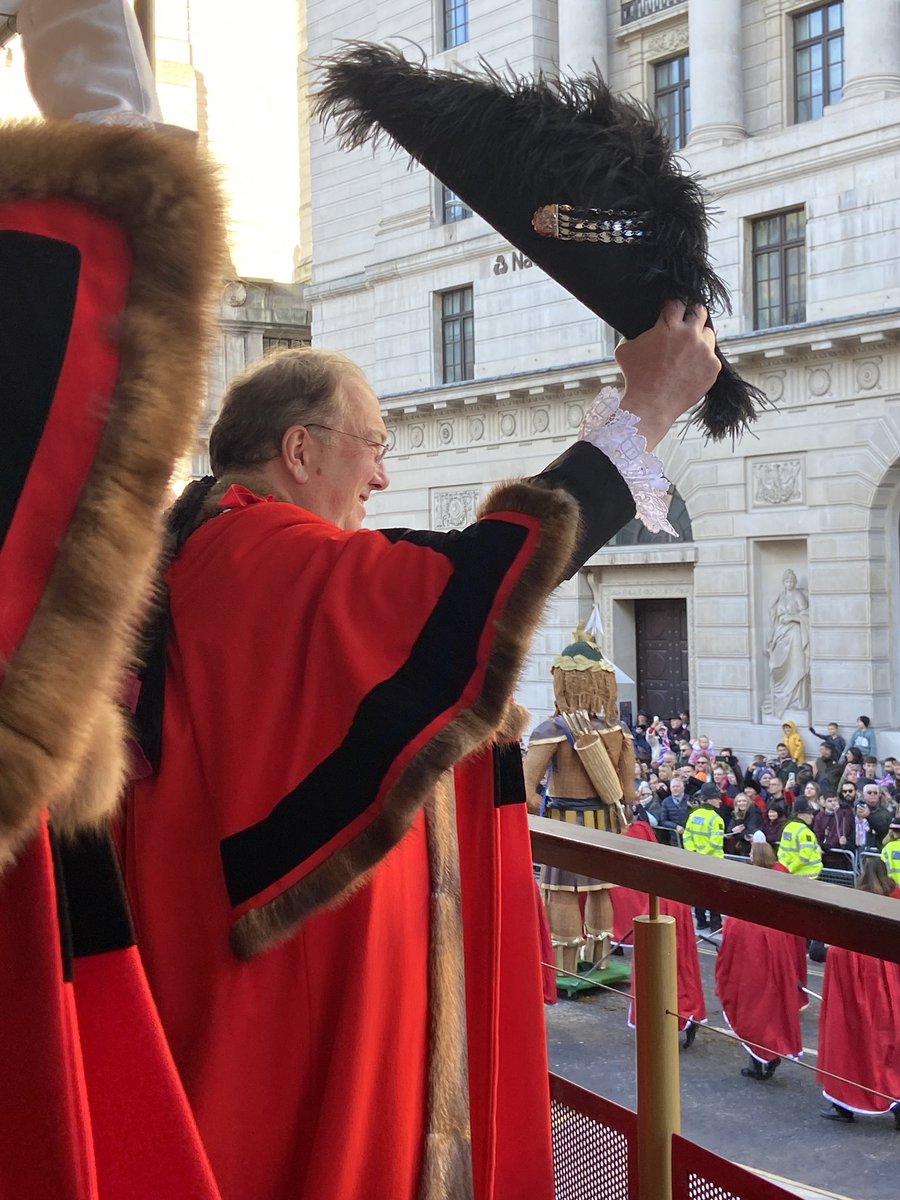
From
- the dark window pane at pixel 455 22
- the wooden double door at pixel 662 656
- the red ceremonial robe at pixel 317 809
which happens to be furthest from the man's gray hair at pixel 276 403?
the dark window pane at pixel 455 22

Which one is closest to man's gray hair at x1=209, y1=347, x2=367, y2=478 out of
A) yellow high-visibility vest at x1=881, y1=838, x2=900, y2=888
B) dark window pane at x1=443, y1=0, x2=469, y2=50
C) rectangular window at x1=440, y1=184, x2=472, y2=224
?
yellow high-visibility vest at x1=881, y1=838, x2=900, y2=888

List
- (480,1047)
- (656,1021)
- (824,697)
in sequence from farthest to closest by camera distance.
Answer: (824,697) < (656,1021) < (480,1047)

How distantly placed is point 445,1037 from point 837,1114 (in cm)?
211

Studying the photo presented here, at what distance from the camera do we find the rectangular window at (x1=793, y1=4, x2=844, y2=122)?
20.0 metres

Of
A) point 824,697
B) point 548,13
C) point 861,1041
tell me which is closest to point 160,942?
point 861,1041

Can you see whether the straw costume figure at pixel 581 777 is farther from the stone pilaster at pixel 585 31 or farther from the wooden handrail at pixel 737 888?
the stone pilaster at pixel 585 31

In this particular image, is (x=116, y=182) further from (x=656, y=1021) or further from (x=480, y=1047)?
(x=656, y=1021)

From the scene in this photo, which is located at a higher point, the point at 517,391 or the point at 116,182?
Answer: the point at 517,391

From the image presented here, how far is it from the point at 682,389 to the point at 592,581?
2196 centimetres

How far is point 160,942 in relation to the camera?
150 centimetres

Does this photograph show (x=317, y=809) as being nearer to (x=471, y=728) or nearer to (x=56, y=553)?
(x=471, y=728)

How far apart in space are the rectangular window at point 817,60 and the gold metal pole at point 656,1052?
801 inches

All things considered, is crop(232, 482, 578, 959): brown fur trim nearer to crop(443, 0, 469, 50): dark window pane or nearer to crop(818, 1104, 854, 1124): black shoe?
crop(818, 1104, 854, 1124): black shoe

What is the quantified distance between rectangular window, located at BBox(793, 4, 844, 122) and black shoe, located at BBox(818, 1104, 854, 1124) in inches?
765
